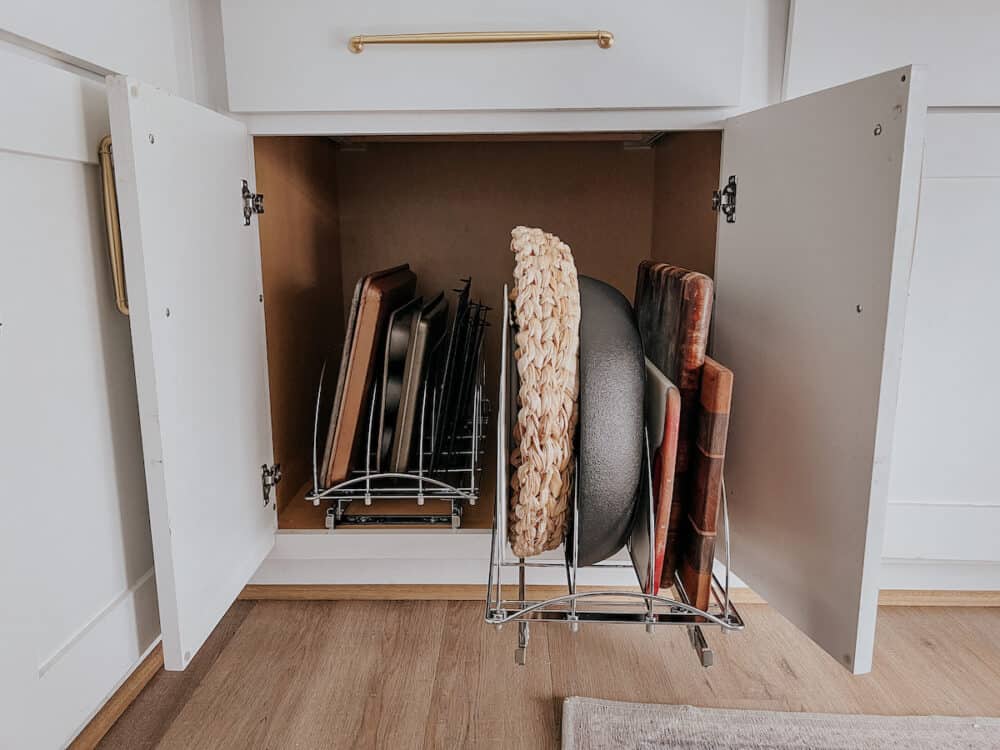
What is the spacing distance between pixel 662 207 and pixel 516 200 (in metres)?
0.28

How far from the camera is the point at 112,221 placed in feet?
1.96

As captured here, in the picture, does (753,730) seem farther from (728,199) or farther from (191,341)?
(191,341)

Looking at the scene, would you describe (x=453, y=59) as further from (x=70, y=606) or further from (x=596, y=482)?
(x=70, y=606)

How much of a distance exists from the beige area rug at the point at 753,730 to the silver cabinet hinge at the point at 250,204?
0.69 m

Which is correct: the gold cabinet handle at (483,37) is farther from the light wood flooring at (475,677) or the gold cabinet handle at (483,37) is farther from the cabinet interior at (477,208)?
the light wood flooring at (475,677)

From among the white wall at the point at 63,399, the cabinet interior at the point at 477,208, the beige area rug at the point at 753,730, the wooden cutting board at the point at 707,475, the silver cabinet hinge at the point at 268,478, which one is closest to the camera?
the white wall at the point at 63,399

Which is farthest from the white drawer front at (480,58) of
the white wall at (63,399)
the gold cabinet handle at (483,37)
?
the white wall at (63,399)

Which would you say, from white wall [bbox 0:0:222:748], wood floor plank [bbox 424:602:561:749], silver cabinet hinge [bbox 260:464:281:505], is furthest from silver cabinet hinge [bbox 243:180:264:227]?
wood floor plank [bbox 424:602:561:749]

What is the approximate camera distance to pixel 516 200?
4.35 ft

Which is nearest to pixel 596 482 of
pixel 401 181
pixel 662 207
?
pixel 662 207

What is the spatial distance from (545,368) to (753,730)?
51 cm

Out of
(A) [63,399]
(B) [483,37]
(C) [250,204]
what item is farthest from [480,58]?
(A) [63,399]

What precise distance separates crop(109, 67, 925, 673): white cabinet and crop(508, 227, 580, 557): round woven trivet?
233 millimetres

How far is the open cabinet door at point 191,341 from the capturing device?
0.56 meters
